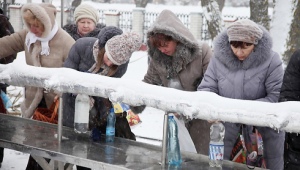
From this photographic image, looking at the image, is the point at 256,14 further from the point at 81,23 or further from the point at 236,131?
the point at 236,131

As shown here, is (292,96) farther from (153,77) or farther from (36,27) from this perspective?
(36,27)

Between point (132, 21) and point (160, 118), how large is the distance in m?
14.4

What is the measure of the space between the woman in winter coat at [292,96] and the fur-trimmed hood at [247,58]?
1.50 feet

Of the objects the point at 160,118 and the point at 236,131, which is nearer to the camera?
the point at 236,131

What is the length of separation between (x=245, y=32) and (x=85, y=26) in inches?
92.5

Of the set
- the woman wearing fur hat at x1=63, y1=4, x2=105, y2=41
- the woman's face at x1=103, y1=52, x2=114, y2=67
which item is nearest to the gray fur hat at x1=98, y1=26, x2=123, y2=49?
the woman's face at x1=103, y1=52, x2=114, y2=67

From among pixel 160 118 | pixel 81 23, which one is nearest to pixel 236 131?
pixel 81 23

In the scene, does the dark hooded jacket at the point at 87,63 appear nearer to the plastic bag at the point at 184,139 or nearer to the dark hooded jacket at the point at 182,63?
the dark hooded jacket at the point at 182,63

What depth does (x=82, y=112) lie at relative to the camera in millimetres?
3766

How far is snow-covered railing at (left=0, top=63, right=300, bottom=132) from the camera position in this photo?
2.71 m

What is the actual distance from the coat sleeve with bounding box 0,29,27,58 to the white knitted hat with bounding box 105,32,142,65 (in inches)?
46.8

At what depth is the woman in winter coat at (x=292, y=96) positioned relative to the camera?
123 inches

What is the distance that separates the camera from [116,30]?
411 centimetres

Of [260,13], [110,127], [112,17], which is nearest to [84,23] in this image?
[110,127]
